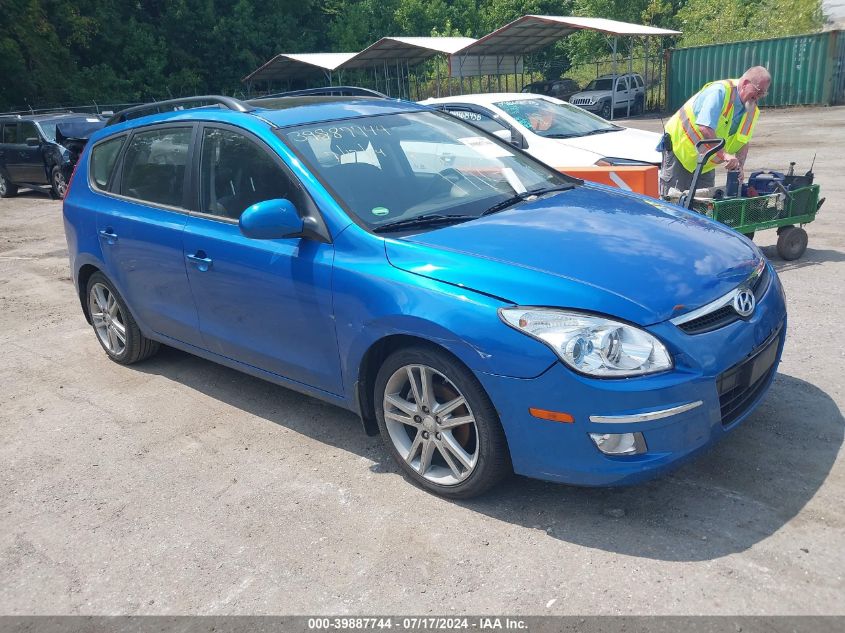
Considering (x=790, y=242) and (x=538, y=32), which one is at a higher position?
(x=538, y=32)

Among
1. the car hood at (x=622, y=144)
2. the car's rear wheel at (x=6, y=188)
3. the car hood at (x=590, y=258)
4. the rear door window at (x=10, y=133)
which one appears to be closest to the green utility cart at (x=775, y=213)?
the car hood at (x=622, y=144)

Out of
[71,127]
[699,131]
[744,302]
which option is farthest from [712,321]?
[71,127]

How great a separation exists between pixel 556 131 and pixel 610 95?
21.4 meters

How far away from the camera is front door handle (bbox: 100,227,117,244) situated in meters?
5.19

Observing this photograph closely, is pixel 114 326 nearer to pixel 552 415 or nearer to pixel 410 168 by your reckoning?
pixel 410 168

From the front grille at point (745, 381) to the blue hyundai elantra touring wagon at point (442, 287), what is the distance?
2 cm

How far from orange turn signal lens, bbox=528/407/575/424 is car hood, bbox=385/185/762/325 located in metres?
0.43

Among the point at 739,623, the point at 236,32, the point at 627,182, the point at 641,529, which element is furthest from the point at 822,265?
the point at 236,32

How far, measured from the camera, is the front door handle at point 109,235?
5.19 metres

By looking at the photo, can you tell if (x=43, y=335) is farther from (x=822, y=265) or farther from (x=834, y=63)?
(x=834, y=63)

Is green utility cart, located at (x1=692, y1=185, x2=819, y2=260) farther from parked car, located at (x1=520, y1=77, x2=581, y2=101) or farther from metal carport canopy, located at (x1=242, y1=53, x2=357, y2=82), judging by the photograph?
parked car, located at (x1=520, y1=77, x2=581, y2=101)

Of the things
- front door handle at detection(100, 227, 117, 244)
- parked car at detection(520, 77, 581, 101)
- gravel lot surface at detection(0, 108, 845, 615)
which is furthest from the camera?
parked car at detection(520, 77, 581, 101)

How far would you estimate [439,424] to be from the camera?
3.49 m

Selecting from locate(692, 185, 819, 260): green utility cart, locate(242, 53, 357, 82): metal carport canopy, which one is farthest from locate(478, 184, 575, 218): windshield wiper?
locate(242, 53, 357, 82): metal carport canopy
